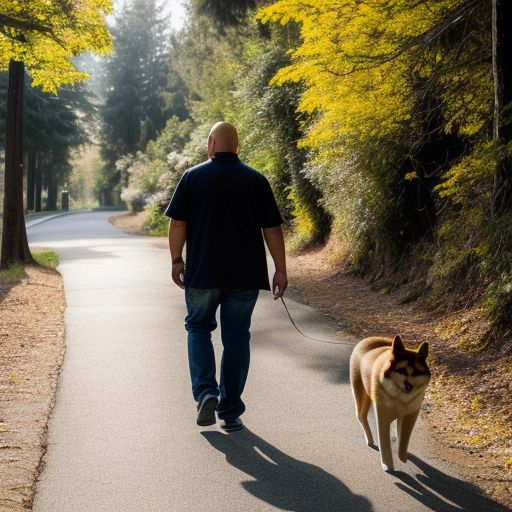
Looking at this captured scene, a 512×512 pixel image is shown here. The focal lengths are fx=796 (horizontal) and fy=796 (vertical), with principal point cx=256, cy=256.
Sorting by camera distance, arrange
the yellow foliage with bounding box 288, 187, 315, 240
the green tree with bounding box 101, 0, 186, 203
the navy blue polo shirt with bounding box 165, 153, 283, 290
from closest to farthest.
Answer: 1. the navy blue polo shirt with bounding box 165, 153, 283, 290
2. the yellow foliage with bounding box 288, 187, 315, 240
3. the green tree with bounding box 101, 0, 186, 203

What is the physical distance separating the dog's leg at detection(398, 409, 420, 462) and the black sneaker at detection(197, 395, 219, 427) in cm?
135

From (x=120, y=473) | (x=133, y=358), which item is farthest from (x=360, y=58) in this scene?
(x=120, y=473)

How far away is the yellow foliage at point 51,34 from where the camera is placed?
1362 cm

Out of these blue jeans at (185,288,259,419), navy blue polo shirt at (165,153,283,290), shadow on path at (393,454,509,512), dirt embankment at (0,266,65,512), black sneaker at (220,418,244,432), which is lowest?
dirt embankment at (0,266,65,512)

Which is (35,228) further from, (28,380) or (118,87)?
(118,87)

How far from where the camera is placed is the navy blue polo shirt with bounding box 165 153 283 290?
543cm

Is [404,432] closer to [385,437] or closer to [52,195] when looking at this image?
[385,437]

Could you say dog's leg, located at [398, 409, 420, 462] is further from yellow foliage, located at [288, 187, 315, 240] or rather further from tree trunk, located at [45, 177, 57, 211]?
tree trunk, located at [45, 177, 57, 211]

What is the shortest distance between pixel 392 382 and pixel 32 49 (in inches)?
493

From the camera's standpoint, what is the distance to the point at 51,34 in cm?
1441

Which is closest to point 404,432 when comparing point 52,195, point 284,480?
point 284,480

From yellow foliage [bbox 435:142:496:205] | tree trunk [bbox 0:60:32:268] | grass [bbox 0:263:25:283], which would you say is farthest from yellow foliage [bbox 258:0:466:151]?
tree trunk [bbox 0:60:32:268]

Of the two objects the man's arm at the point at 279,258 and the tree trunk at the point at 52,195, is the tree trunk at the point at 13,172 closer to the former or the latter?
the man's arm at the point at 279,258

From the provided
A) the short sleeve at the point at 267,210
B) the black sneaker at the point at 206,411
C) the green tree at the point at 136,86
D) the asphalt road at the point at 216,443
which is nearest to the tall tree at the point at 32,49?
the asphalt road at the point at 216,443
